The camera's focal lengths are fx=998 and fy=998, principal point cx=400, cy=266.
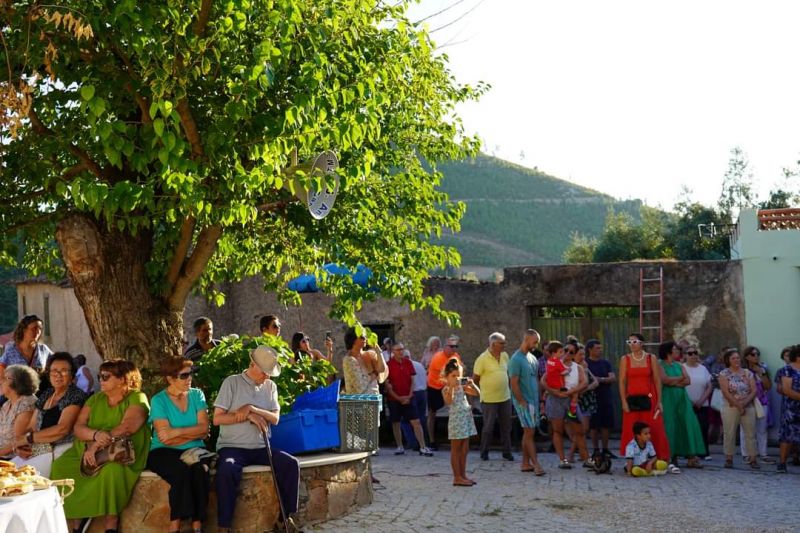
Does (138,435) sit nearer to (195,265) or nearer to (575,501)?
(195,265)

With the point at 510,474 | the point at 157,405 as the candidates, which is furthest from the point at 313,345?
the point at 157,405

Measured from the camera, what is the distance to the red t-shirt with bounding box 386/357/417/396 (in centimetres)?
1513

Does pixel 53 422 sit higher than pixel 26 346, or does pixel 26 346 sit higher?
pixel 26 346

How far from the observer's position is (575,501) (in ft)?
34.4

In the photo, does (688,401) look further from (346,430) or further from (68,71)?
(68,71)

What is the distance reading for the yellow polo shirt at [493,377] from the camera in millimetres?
13633

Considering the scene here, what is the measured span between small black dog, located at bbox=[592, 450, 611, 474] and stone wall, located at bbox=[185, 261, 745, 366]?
5.53 metres

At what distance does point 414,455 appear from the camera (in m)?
14.9

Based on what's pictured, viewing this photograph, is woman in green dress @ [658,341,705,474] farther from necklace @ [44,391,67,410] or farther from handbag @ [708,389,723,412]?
necklace @ [44,391,67,410]

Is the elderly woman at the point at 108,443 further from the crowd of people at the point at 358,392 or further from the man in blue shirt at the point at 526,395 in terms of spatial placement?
the man in blue shirt at the point at 526,395

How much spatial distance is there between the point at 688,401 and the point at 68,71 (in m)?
8.89

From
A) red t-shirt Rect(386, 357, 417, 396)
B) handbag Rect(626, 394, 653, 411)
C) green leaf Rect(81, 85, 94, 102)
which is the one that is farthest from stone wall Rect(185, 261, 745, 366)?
green leaf Rect(81, 85, 94, 102)

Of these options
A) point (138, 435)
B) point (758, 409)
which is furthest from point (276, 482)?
point (758, 409)

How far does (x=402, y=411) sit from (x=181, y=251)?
632 centimetres
